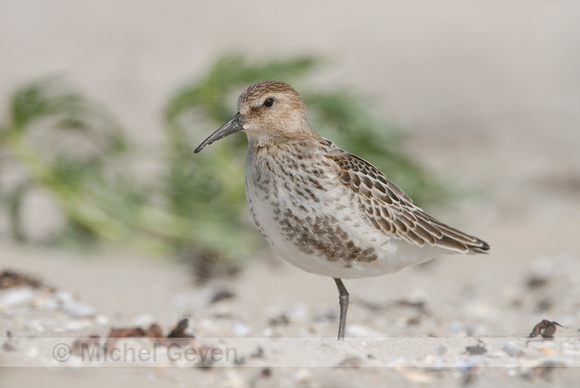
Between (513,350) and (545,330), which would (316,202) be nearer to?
(513,350)

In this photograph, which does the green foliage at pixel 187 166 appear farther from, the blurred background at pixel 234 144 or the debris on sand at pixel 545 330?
the debris on sand at pixel 545 330

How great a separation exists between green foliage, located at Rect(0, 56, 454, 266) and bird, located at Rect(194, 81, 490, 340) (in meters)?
2.43

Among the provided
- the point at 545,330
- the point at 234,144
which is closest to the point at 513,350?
the point at 545,330

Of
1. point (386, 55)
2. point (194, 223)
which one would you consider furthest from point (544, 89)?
point (194, 223)

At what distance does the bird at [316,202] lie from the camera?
395cm

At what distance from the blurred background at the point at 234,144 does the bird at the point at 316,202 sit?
1214 mm

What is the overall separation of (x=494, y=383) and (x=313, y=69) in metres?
4.09

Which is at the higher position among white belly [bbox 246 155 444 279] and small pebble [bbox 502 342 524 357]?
white belly [bbox 246 155 444 279]

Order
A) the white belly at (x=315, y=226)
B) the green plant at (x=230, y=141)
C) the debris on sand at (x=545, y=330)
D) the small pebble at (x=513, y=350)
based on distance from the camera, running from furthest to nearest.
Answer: the green plant at (x=230, y=141), the debris on sand at (x=545, y=330), the white belly at (x=315, y=226), the small pebble at (x=513, y=350)

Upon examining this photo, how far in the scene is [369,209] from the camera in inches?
162

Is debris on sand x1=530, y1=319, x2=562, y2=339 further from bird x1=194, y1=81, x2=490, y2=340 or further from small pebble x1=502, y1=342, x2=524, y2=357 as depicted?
bird x1=194, y1=81, x2=490, y2=340

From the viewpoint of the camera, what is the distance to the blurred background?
6.58 m

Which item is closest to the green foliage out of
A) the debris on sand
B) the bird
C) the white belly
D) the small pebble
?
the bird

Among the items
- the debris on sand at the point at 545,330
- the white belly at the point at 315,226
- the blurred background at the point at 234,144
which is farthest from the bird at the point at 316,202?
the blurred background at the point at 234,144
